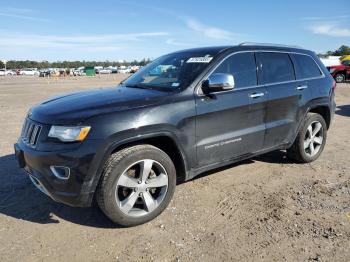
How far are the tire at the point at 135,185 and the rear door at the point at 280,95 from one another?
1.74 m

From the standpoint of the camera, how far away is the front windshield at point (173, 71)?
4.14 m

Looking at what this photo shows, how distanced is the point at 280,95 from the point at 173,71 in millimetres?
1544

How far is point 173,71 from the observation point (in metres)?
4.48

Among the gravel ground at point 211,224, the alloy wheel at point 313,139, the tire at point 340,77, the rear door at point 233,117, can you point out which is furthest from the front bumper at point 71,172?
the tire at point 340,77

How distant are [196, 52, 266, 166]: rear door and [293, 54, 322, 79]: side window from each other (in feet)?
3.29

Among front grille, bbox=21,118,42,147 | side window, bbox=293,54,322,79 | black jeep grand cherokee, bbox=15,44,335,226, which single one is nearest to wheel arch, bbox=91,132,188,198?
black jeep grand cherokee, bbox=15,44,335,226

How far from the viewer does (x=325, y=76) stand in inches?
225

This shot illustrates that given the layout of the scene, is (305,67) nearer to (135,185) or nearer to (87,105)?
(135,185)

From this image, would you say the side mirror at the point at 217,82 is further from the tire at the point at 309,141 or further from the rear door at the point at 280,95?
Answer: the tire at the point at 309,141

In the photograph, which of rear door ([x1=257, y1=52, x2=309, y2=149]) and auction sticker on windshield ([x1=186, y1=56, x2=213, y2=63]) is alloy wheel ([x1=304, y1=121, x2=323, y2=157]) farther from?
auction sticker on windshield ([x1=186, y1=56, x2=213, y2=63])

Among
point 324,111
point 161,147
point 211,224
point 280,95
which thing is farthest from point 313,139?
point 161,147

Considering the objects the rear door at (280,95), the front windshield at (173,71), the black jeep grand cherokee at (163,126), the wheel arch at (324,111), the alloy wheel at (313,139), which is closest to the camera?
the black jeep grand cherokee at (163,126)

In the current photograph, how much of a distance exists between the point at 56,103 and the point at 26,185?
5.17 ft

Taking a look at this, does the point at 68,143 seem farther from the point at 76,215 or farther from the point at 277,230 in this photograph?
the point at 277,230
